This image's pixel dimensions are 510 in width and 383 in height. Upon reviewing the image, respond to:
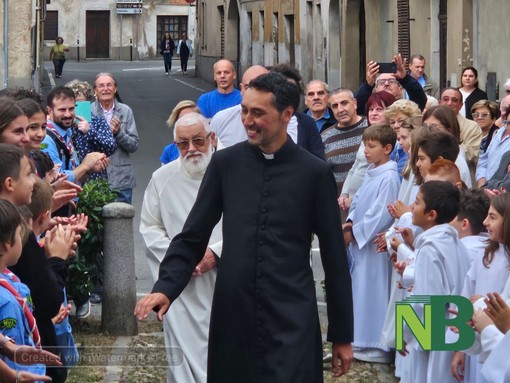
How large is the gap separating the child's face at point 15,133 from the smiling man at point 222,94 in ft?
15.6

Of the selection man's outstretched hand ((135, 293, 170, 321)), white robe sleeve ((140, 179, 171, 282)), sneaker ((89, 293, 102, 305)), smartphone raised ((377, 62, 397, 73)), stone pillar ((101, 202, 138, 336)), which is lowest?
sneaker ((89, 293, 102, 305))

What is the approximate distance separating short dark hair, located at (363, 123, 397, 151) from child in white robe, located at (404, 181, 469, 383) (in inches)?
80.9

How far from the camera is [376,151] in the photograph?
9.95 m

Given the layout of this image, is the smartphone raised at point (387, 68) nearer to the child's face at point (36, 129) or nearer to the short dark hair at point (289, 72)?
the short dark hair at point (289, 72)

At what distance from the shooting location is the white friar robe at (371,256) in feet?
32.7

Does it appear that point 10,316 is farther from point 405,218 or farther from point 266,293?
point 405,218

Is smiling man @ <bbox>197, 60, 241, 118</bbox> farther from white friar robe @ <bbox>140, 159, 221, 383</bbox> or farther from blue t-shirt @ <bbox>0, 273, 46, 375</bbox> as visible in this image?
blue t-shirt @ <bbox>0, 273, 46, 375</bbox>

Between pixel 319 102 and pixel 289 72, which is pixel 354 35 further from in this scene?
pixel 289 72

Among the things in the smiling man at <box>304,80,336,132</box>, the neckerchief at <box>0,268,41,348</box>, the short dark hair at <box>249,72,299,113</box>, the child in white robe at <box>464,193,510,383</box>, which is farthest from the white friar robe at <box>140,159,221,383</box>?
the smiling man at <box>304,80,336,132</box>

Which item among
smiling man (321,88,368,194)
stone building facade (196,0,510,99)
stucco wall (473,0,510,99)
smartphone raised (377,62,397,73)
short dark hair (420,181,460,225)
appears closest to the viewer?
short dark hair (420,181,460,225)

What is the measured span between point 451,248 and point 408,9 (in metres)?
21.5

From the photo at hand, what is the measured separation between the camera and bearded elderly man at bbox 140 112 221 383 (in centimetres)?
798

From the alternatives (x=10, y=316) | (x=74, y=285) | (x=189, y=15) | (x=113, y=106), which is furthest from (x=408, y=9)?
(x=189, y=15)

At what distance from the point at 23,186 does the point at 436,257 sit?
256 centimetres
